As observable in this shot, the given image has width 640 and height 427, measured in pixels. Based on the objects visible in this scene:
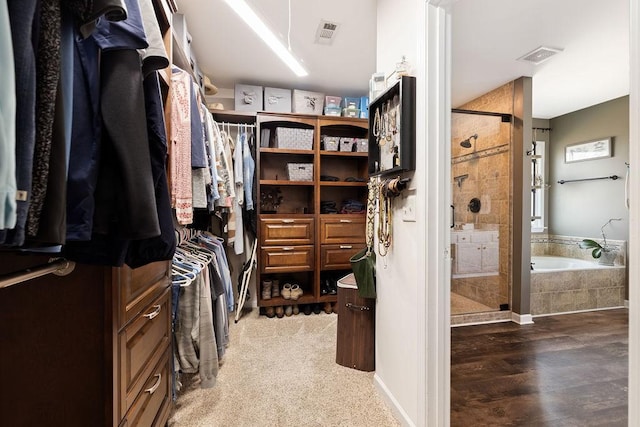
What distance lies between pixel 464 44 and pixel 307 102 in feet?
5.08

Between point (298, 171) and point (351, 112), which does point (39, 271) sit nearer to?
point (298, 171)

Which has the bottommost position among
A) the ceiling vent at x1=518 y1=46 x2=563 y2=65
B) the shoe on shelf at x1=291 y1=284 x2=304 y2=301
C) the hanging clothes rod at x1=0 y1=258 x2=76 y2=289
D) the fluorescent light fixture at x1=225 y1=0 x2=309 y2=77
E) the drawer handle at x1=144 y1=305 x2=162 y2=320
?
the shoe on shelf at x1=291 y1=284 x2=304 y2=301

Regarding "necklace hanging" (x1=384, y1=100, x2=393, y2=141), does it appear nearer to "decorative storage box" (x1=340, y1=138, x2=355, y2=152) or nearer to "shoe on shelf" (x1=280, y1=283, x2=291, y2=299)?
"decorative storage box" (x1=340, y1=138, x2=355, y2=152)

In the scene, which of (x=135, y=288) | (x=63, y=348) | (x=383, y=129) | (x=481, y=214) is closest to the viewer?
(x=63, y=348)

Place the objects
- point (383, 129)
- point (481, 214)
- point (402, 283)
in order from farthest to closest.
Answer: point (481, 214) → point (383, 129) → point (402, 283)

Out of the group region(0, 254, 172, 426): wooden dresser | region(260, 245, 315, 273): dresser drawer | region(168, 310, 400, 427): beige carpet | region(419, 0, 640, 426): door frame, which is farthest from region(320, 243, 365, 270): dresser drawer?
region(0, 254, 172, 426): wooden dresser

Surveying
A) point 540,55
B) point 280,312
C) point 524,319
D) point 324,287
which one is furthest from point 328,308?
point 540,55

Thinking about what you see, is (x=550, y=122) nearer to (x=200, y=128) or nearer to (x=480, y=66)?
(x=480, y=66)

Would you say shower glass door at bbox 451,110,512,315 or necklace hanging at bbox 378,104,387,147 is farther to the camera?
shower glass door at bbox 451,110,512,315

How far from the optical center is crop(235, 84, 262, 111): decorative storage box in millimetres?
2859

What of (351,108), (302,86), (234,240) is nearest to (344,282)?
(234,240)

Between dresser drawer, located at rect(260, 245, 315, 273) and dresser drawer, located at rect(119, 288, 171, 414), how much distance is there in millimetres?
1465

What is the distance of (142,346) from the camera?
3.40 ft

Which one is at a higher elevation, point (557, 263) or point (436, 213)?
point (436, 213)
